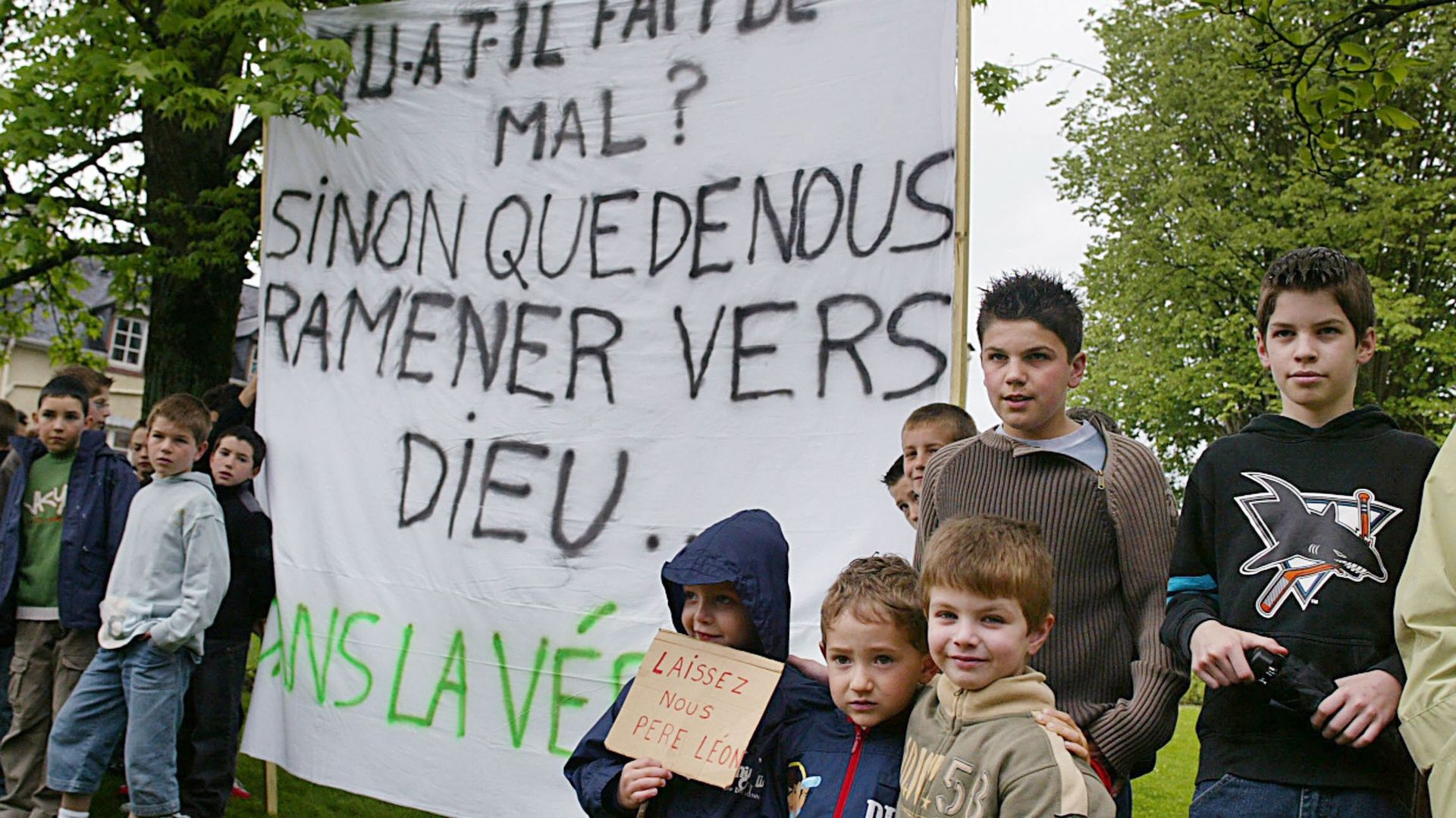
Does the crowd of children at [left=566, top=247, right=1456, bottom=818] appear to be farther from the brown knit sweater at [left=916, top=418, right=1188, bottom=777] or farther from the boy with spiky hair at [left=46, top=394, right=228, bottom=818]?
the boy with spiky hair at [left=46, top=394, right=228, bottom=818]

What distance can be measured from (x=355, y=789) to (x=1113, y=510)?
3.16m

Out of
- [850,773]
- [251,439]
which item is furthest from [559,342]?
[850,773]

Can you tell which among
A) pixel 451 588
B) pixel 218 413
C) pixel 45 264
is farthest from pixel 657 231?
pixel 45 264

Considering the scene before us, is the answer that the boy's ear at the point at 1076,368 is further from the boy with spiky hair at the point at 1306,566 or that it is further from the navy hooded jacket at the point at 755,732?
the navy hooded jacket at the point at 755,732

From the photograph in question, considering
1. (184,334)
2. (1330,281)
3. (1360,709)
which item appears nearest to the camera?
(1360,709)

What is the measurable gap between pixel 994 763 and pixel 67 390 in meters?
3.90

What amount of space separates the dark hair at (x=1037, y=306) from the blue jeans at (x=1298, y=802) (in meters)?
0.83

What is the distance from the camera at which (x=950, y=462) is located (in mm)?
2457

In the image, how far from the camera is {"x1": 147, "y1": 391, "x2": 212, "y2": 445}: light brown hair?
404cm

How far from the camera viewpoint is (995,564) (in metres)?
1.92

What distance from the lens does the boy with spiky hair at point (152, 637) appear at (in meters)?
3.86

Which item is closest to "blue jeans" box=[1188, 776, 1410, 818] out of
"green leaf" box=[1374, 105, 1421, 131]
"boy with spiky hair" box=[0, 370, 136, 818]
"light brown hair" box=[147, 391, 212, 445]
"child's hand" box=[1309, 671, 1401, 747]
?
"child's hand" box=[1309, 671, 1401, 747]

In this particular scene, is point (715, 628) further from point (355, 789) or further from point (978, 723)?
point (355, 789)

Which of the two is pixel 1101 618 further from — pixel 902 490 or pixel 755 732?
pixel 902 490
